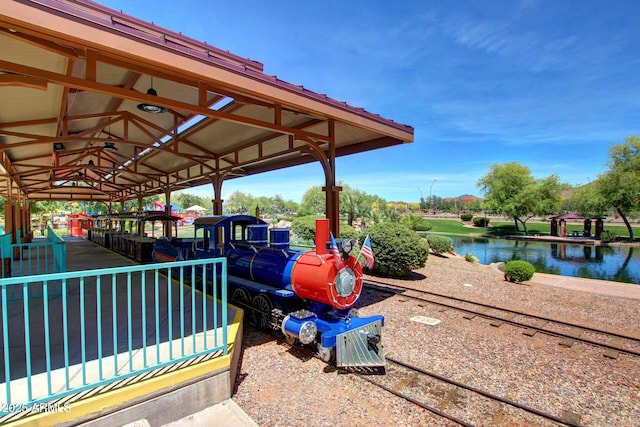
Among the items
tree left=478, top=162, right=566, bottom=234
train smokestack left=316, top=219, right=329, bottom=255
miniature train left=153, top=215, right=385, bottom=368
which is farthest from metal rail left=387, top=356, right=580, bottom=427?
tree left=478, top=162, right=566, bottom=234

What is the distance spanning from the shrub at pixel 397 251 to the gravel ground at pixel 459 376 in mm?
4051

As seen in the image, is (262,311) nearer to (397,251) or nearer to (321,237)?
(321,237)

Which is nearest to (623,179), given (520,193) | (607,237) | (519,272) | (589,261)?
(607,237)

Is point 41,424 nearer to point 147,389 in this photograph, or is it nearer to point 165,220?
point 147,389

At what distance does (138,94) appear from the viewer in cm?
491

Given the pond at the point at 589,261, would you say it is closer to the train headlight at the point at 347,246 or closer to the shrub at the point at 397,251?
the shrub at the point at 397,251

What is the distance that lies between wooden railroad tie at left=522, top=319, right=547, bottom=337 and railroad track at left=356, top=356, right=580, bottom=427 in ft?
9.46

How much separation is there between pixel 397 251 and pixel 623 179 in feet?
130

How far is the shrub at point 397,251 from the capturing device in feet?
40.8

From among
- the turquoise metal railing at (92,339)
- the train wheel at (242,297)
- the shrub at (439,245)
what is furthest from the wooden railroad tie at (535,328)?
the shrub at (439,245)

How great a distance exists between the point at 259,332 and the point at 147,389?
11.7ft

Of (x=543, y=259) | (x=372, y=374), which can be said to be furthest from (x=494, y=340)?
(x=543, y=259)

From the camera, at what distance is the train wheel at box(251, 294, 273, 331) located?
6.62 meters

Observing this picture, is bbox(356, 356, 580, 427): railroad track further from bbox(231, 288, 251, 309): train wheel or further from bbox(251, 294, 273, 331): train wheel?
bbox(231, 288, 251, 309): train wheel
